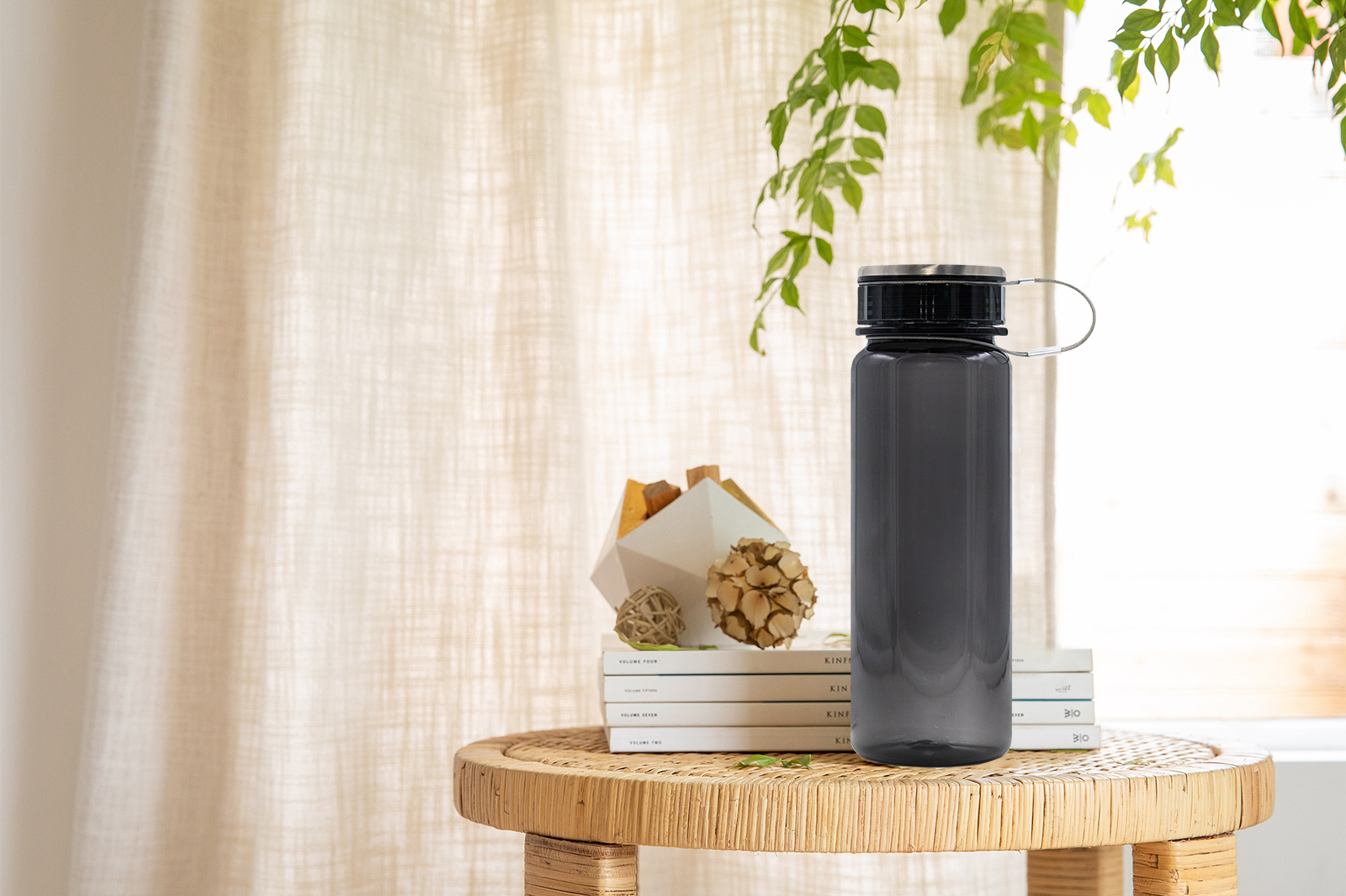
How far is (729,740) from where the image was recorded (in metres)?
0.67

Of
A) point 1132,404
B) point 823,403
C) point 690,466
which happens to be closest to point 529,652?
point 690,466

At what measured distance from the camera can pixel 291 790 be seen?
39.4 inches

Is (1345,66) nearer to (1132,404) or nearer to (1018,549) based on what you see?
(1018,549)

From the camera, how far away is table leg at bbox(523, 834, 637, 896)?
22.8 inches

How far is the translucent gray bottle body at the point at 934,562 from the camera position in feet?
1.95

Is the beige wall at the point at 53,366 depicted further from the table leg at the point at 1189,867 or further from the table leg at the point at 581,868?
the table leg at the point at 1189,867

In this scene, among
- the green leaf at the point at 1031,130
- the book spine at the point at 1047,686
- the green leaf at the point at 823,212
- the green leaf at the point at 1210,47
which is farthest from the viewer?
the green leaf at the point at 1031,130

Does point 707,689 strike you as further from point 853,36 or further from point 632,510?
point 853,36

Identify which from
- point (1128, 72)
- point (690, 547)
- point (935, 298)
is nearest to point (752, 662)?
point (690, 547)

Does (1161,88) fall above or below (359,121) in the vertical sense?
above

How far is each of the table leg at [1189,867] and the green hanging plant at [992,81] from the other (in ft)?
1.48

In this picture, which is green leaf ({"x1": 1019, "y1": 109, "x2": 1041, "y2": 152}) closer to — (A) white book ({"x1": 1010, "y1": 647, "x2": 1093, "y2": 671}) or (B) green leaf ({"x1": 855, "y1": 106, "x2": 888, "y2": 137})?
(B) green leaf ({"x1": 855, "y1": 106, "x2": 888, "y2": 137})

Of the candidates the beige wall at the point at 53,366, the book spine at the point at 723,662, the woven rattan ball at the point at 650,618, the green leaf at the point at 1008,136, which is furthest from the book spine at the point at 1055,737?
the beige wall at the point at 53,366

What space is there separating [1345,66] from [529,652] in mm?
810
